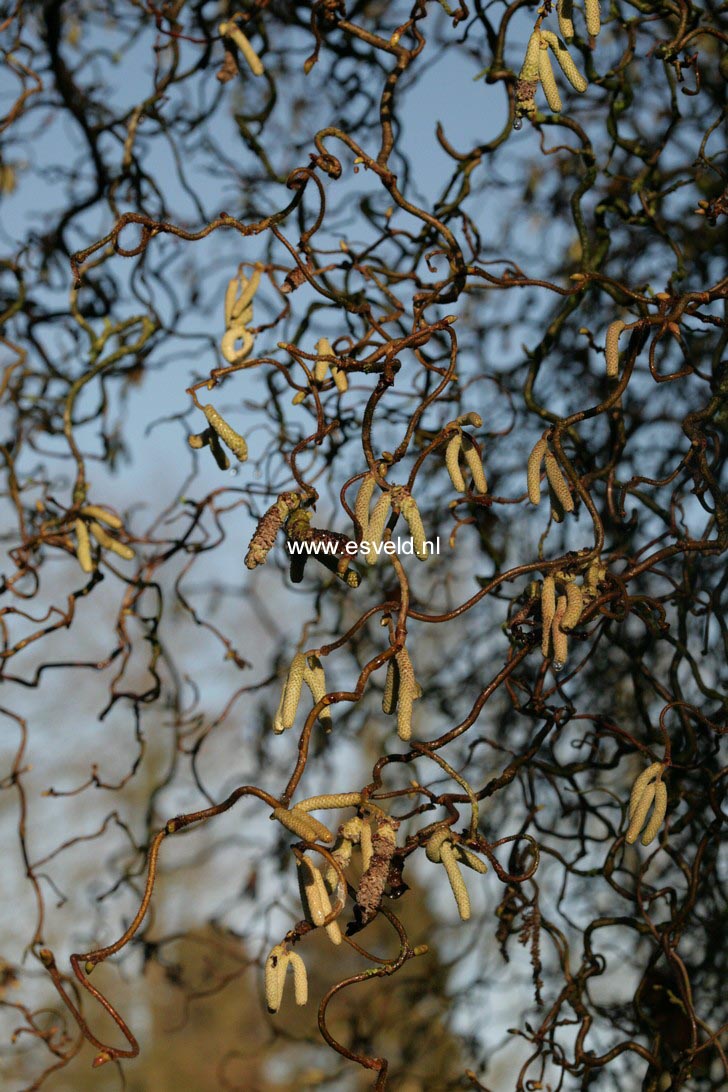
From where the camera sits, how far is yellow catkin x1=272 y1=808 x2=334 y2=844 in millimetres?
869

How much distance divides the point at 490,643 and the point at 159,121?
3.35 ft

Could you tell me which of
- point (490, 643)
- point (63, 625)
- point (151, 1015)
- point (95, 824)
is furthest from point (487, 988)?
point (151, 1015)

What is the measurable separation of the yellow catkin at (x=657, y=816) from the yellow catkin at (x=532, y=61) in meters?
0.65

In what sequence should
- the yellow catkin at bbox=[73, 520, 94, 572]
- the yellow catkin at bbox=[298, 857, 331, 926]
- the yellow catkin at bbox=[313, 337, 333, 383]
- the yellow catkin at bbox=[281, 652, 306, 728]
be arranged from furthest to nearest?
1. the yellow catkin at bbox=[73, 520, 94, 572]
2. the yellow catkin at bbox=[313, 337, 333, 383]
3. the yellow catkin at bbox=[281, 652, 306, 728]
4. the yellow catkin at bbox=[298, 857, 331, 926]

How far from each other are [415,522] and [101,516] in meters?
0.58

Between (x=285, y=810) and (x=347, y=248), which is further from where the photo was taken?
(x=347, y=248)

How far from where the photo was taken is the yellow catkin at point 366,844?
89 cm

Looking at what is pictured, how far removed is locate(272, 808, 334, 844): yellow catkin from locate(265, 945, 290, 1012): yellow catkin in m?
0.10

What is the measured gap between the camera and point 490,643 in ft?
7.06

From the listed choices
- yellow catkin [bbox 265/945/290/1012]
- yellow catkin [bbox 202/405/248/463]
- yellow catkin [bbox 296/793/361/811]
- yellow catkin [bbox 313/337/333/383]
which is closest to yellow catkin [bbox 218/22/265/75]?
yellow catkin [bbox 313/337/333/383]

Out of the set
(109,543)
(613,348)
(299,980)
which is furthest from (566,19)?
(299,980)

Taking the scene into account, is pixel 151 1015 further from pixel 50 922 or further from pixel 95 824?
pixel 95 824

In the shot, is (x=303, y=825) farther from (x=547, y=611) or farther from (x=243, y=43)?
(x=243, y=43)

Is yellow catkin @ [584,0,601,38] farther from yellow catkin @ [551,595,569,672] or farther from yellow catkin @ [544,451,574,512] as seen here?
yellow catkin @ [551,595,569,672]
